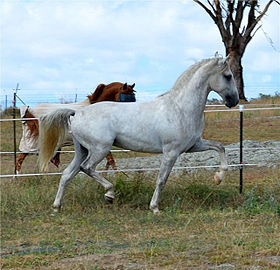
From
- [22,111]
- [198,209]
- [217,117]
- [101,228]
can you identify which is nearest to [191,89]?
[198,209]

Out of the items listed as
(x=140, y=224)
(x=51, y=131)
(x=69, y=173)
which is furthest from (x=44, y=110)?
(x=140, y=224)

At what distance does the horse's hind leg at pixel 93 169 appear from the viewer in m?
8.51

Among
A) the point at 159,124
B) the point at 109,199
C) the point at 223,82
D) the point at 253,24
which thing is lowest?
the point at 109,199

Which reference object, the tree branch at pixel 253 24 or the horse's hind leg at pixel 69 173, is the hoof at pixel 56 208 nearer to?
the horse's hind leg at pixel 69 173

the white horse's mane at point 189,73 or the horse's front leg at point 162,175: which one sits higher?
the white horse's mane at point 189,73

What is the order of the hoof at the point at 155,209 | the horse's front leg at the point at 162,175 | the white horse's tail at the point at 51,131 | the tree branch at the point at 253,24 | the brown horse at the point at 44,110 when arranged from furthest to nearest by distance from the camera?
1. the tree branch at the point at 253,24
2. the brown horse at the point at 44,110
3. the white horse's tail at the point at 51,131
4. the horse's front leg at the point at 162,175
5. the hoof at the point at 155,209

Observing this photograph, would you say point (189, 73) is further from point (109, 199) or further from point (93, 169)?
point (109, 199)

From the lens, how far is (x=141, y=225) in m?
7.55

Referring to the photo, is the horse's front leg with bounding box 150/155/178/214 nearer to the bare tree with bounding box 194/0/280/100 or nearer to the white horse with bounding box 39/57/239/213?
the white horse with bounding box 39/57/239/213

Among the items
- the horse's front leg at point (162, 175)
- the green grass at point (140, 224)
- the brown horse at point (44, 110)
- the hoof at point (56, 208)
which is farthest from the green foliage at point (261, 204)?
the brown horse at point (44, 110)

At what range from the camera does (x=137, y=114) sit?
8.53 metres

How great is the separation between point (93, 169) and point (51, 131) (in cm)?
86

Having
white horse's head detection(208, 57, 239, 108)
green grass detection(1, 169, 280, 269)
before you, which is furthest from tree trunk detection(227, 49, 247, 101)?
white horse's head detection(208, 57, 239, 108)

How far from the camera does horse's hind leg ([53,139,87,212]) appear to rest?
28.2ft
